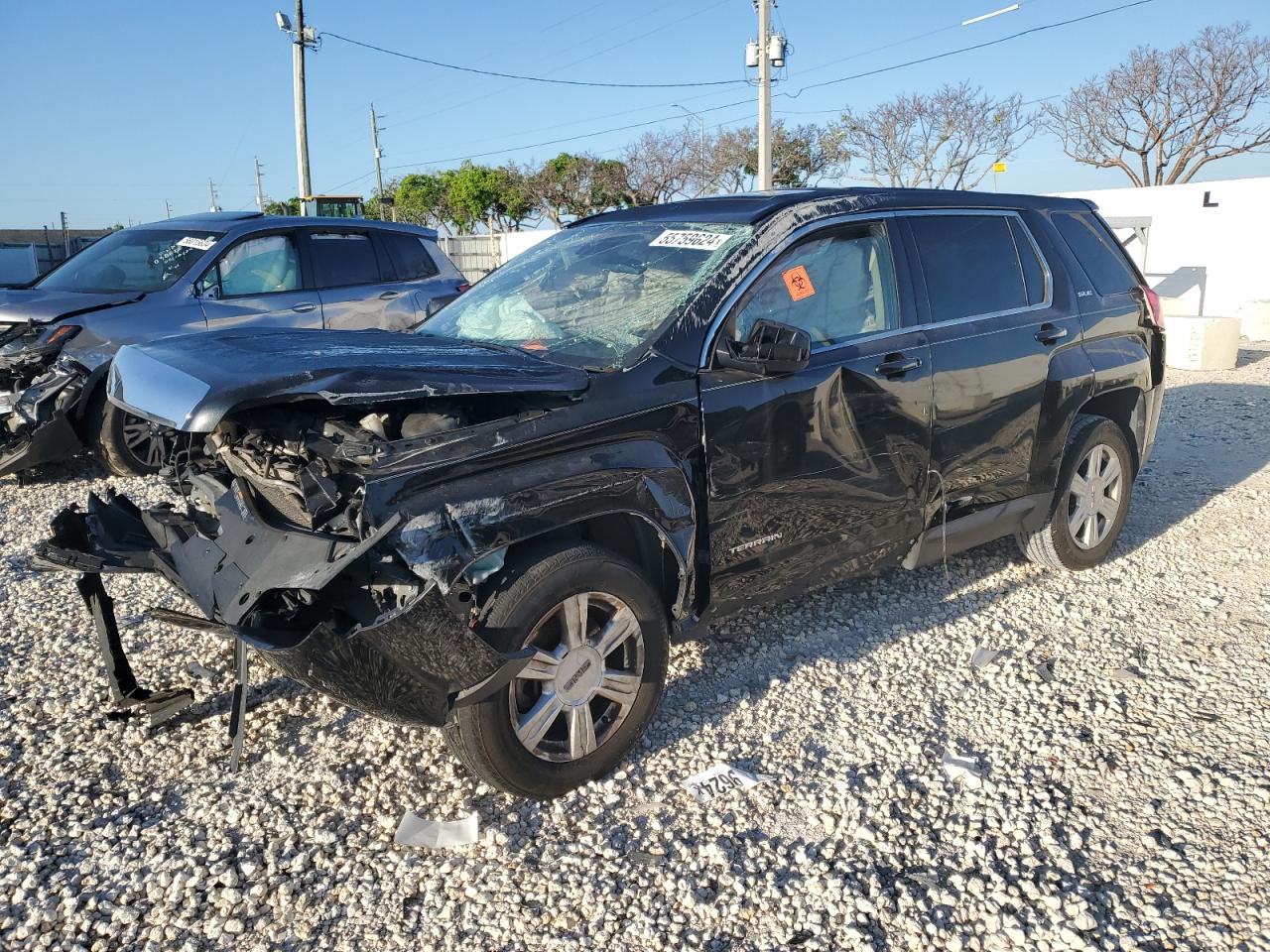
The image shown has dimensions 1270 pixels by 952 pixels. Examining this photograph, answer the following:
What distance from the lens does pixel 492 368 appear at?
2906 mm

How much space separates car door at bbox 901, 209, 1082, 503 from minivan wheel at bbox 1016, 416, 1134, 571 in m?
0.39

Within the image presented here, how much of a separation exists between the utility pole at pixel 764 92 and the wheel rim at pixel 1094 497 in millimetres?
19968

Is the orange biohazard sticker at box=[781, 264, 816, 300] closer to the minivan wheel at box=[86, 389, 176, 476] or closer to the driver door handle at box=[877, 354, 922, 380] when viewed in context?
the driver door handle at box=[877, 354, 922, 380]

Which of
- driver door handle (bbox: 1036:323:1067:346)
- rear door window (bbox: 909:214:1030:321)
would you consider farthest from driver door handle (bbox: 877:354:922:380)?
driver door handle (bbox: 1036:323:1067:346)

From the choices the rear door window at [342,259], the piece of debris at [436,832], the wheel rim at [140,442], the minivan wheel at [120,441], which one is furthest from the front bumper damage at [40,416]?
the piece of debris at [436,832]

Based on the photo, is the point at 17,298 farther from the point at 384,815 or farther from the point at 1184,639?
the point at 1184,639

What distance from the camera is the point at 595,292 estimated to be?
3777 millimetres

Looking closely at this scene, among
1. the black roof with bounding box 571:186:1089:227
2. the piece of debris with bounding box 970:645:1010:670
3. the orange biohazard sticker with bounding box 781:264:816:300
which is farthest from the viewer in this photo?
the piece of debris with bounding box 970:645:1010:670

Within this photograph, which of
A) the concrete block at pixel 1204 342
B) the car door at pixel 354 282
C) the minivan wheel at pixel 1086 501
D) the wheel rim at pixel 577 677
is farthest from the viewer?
the concrete block at pixel 1204 342

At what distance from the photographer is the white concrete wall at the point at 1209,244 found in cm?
1862

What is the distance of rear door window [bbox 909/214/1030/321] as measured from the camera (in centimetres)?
414

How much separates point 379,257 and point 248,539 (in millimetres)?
5998

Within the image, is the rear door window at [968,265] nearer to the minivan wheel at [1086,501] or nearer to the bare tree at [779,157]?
the minivan wheel at [1086,501]

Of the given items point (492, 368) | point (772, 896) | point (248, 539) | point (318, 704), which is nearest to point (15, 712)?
point (318, 704)
